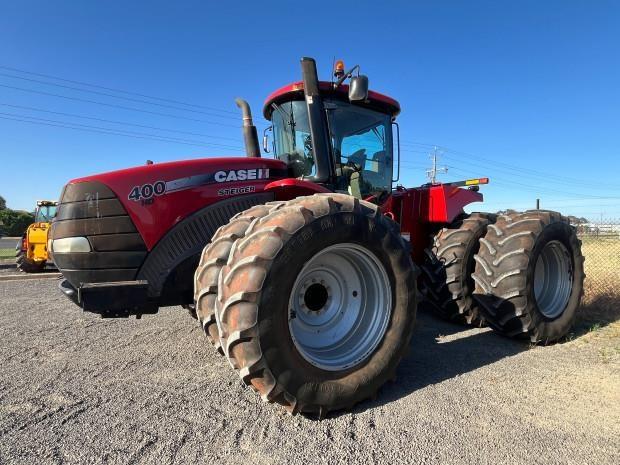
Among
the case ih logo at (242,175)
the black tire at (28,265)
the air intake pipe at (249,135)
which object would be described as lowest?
the black tire at (28,265)

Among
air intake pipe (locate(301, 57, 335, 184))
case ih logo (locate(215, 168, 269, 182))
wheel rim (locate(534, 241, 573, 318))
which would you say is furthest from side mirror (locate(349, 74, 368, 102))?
wheel rim (locate(534, 241, 573, 318))

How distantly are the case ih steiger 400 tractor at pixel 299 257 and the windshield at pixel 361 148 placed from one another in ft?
0.07

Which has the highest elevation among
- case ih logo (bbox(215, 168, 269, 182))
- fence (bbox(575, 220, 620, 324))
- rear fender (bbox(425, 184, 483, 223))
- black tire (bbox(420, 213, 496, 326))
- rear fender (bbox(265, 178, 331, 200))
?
case ih logo (bbox(215, 168, 269, 182))

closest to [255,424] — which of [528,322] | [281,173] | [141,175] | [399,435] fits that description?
[399,435]

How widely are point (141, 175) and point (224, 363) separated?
175 centimetres

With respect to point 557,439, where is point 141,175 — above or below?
above

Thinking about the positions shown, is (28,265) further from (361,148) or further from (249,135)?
(361,148)

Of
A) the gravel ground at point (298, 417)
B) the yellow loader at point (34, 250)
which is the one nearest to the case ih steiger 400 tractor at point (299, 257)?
the gravel ground at point (298, 417)

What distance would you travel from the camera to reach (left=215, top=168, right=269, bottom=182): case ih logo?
3559 mm

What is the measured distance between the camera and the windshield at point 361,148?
14.5 ft

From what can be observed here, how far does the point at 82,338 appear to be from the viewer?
15.1ft

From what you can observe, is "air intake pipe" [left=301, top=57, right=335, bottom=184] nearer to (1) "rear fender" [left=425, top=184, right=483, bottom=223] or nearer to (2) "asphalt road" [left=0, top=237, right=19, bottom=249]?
(1) "rear fender" [left=425, top=184, right=483, bottom=223]

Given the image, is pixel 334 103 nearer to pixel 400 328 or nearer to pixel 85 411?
pixel 400 328

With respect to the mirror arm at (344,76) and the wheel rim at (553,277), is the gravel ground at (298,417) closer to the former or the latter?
the wheel rim at (553,277)
